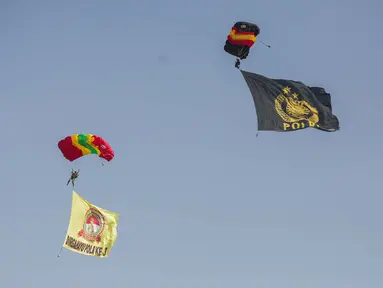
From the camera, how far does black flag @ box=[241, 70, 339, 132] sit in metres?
39.3

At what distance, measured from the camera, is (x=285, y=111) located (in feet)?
132

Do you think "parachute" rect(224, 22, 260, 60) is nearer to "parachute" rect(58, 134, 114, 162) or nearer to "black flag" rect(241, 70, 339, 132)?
"black flag" rect(241, 70, 339, 132)

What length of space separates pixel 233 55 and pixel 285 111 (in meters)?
5.87

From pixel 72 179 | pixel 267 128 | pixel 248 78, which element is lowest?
pixel 267 128

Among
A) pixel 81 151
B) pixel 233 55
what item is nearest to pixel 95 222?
pixel 81 151

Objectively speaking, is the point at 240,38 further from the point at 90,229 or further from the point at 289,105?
the point at 90,229

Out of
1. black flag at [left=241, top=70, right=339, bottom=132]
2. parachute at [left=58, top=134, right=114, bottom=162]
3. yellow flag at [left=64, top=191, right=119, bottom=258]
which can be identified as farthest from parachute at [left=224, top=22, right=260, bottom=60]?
yellow flag at [left=64, top=191, right=119, bottom=258]

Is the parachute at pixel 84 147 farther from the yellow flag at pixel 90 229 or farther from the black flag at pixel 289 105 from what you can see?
the black flag at pixel 289 105

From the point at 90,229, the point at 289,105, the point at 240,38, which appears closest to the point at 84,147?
the point at 90,229

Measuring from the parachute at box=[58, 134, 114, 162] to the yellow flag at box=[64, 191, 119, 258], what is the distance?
3887 millimetres

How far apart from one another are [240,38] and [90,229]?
1853 centimetres

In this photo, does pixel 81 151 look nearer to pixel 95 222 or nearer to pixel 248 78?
pixel 95 222

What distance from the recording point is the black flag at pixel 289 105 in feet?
129

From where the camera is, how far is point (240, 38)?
145 feet
